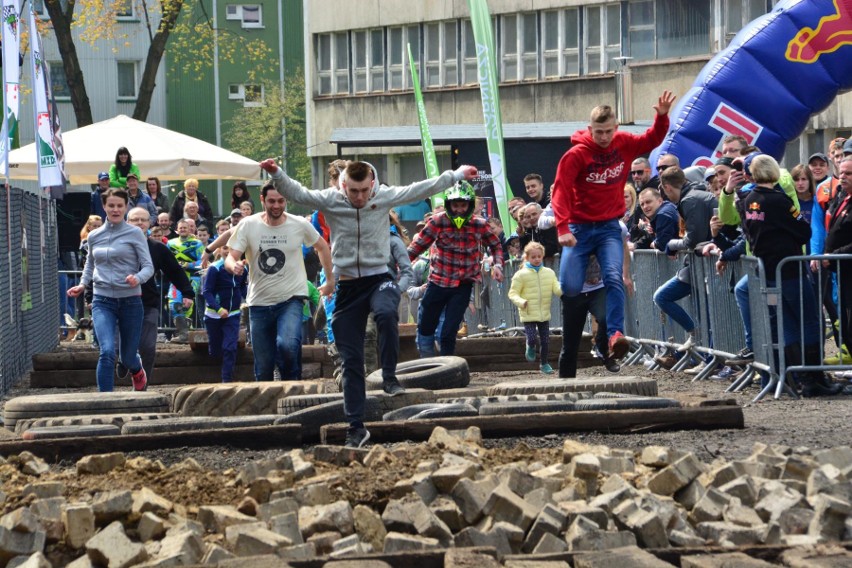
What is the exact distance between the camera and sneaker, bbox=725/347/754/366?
13690 mm

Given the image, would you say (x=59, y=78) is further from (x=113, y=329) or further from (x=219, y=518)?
(x=219, y=518)

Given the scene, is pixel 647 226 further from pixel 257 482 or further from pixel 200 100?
pixel 200 100

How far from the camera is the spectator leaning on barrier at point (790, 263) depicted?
13.0 meters

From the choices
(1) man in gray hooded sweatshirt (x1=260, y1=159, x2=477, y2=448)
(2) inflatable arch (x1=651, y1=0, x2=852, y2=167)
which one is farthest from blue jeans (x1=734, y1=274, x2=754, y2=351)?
(2) inflatable arch (x1=651, y1=0, x2=852, y2=167)

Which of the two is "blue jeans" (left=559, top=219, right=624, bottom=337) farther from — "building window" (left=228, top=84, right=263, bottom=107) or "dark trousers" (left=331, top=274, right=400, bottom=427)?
"building window" (left=228, top=84, right=263, bottom=107)

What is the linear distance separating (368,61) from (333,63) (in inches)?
73.1

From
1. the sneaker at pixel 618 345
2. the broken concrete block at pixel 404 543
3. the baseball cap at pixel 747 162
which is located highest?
the baseball cap at pixel 747 162

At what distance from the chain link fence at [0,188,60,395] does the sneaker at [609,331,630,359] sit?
21.0ft

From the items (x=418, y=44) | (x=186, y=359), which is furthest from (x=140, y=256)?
(x=418, y=44)

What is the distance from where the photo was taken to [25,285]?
17500mm

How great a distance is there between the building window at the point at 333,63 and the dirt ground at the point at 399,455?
4623 cm

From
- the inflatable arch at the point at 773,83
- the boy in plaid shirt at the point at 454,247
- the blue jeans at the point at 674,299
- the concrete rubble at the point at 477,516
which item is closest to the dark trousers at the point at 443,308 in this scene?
the boy in plaid shirt at the point at 454,247

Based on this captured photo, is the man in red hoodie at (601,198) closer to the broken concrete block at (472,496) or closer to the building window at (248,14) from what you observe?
the broken concrete block at (472,496)

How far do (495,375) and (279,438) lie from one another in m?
7.10
